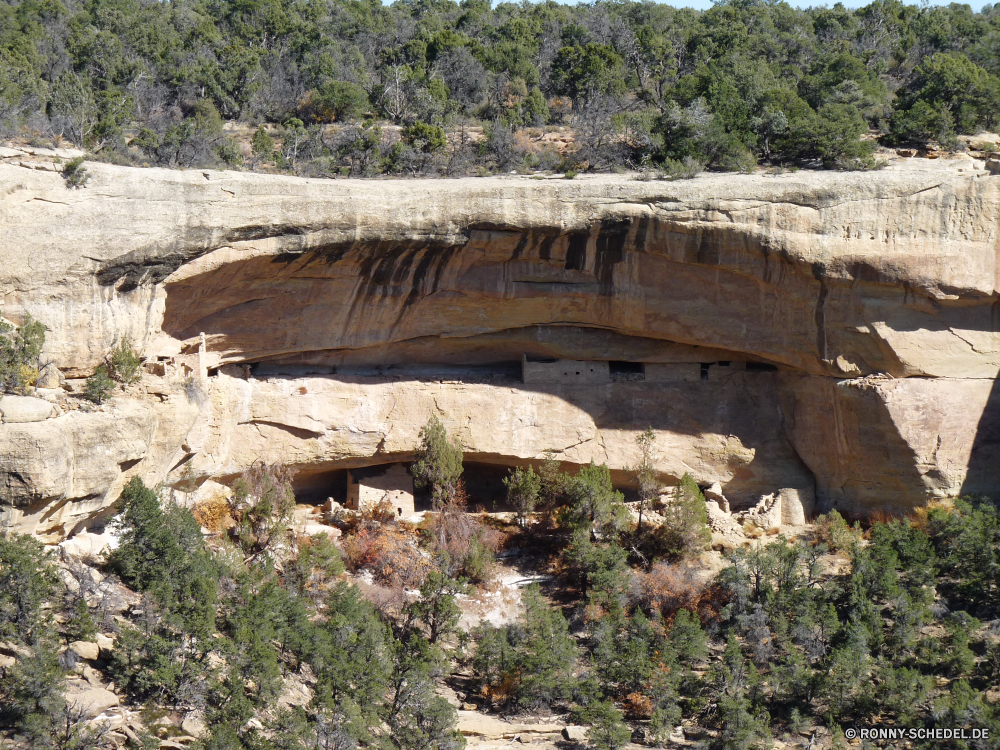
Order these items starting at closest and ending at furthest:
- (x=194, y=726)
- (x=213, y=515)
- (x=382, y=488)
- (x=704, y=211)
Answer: (x=194, y=726) < (x=704, y=211) < (x=213, y=515) < (x=382, y=488)

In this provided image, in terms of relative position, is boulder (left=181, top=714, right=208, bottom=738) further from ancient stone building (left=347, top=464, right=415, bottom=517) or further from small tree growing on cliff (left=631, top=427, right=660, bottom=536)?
small tree growing on cliff (left=631, top=427, right=660, bottom=536)

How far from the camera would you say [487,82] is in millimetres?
29688

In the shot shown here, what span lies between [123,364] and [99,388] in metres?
0.57

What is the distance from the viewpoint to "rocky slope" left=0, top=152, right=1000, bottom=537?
16.4m

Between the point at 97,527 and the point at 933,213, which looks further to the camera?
the point at 933,213

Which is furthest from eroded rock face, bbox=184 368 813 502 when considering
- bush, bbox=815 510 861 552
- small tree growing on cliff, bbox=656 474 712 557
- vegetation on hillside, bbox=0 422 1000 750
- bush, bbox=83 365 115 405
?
bush, bbox=83 365 115 405

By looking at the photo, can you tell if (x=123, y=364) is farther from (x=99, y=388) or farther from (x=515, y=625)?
(x=515, y=625)

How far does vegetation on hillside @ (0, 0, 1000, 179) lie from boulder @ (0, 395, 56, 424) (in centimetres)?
599

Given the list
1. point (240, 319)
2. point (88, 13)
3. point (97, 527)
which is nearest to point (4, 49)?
point (88, 13)

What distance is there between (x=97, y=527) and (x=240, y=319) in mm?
4115

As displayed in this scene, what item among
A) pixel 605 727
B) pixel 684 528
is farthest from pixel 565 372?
Result: pixel 605 727

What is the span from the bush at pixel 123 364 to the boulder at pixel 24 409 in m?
1.46

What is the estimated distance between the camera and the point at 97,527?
55.2 feet

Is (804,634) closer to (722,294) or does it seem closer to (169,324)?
(722,294)
